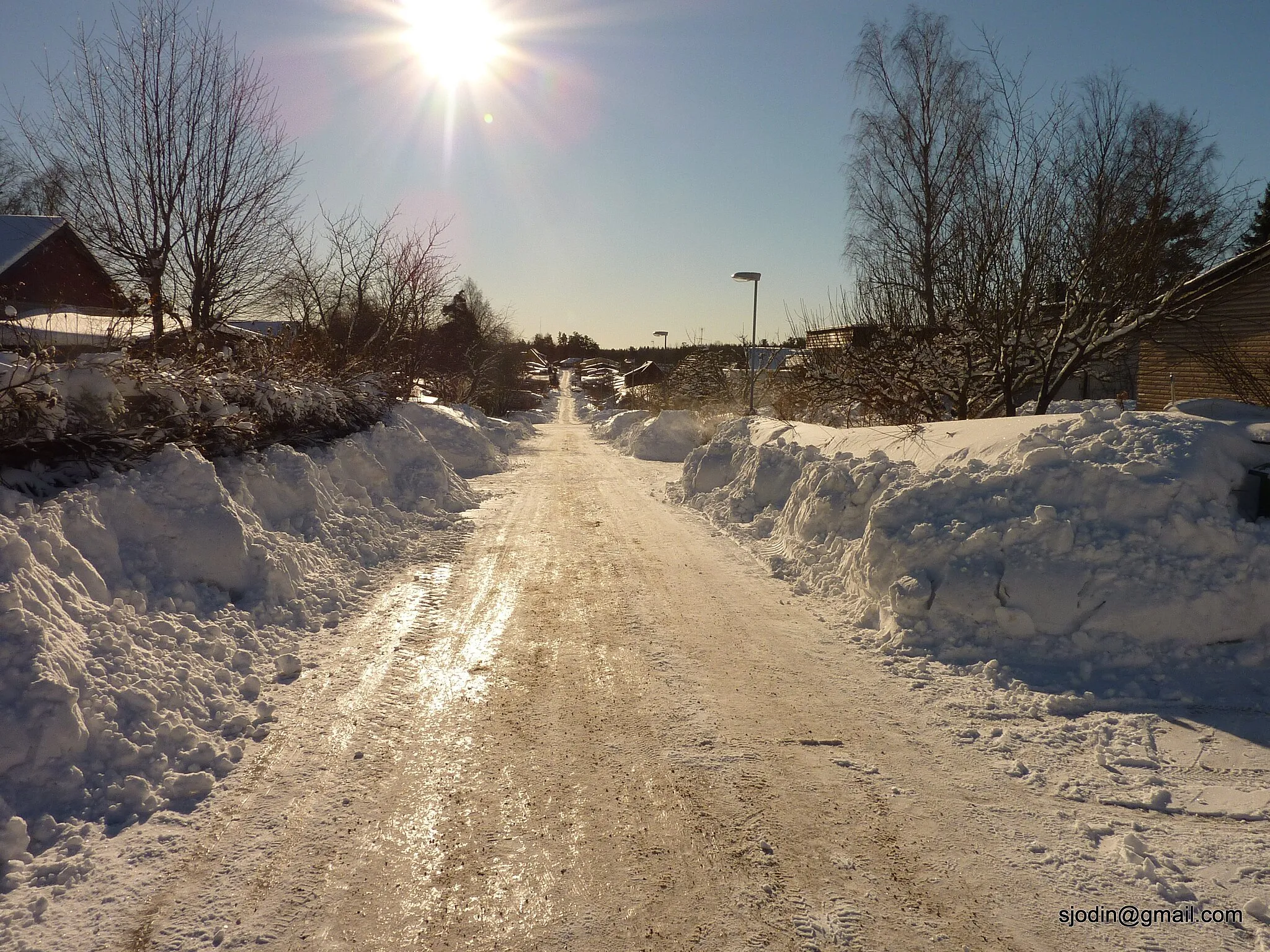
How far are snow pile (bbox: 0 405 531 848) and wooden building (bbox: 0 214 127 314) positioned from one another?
17.2m

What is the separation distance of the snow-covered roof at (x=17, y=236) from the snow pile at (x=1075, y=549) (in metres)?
24.6

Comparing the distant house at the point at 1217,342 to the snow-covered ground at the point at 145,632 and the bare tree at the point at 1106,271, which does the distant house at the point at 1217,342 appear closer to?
the bare tree at the point at 1106,271

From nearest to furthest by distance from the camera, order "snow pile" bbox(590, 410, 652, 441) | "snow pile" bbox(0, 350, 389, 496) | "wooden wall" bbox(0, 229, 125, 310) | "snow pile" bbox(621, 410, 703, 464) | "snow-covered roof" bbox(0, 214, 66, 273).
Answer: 1. "snow pile" bbox(0, 350, 389, 496)
2. "snow-covered roof" bbox(0, 214, 66, 273)
3. "wooden wall" bbox(0, 229, 125, 310)
4. "snow pile" bbox(621, 410, 703, 464)
5. "snow pile" bbox(590, 410, 652, 441)

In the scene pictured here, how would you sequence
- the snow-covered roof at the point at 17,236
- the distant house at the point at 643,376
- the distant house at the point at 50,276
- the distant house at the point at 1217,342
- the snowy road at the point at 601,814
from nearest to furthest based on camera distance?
the snowy road at the point at 601,814 < the distant house at the point at 1217,342 < the distant house at the point at 50,276 < the snow-covered roof at the point at 17,236 < the distant house at the point at 643,376

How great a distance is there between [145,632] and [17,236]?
2519cm

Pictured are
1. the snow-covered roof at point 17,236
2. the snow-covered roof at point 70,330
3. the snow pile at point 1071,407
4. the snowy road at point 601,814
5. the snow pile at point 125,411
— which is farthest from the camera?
the snow-covered roof at point 17,236

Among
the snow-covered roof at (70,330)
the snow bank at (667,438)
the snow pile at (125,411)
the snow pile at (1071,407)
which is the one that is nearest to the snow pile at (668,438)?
the snow bank at (667,438)

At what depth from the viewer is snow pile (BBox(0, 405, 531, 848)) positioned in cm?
377

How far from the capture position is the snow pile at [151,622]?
377 centimetres

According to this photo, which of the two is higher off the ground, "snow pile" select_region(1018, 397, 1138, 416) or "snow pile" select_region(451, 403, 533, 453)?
"snow pile" select_region(1018, 397, 1138, 416)

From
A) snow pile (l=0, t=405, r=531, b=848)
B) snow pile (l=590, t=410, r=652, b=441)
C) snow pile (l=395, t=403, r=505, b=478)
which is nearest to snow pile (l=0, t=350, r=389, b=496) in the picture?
snow pile (l=0, t=405, r=531, b=848)

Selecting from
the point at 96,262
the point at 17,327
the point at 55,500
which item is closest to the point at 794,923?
the point at 55,500

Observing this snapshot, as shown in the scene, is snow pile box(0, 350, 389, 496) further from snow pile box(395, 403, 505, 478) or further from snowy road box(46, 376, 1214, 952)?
snow pile box(395, 403, 505, 478)

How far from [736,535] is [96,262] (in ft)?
40.9
